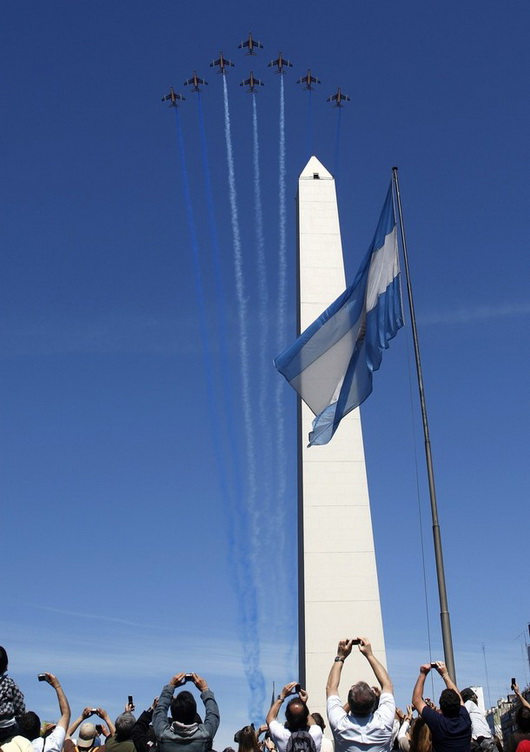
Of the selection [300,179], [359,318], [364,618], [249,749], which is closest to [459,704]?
[249,749]

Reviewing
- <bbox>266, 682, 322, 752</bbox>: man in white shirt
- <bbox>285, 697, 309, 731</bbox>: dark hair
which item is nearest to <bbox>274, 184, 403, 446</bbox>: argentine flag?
<bbox>266, 682, 322, 752</bbox>: man in white shirt

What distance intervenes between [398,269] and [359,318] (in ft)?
4.93

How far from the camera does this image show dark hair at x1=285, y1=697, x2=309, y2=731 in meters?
7.13

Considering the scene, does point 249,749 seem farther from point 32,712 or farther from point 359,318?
point 359,318

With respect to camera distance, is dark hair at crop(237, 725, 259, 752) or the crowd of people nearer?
the crowd of people

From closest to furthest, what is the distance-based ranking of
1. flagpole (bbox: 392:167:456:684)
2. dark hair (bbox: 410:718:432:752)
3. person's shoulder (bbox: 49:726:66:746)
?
dark hair (bbox: 410:718:432:752), person's shoulder (bbox: 49:726:66:746), flagpole (bbox: 392:167:456:684)

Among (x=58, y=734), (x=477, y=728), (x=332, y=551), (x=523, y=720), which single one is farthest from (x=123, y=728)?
(x=332, y=551)

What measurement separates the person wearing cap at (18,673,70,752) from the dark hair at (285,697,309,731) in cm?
176

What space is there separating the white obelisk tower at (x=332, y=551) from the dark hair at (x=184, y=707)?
15.7 metres

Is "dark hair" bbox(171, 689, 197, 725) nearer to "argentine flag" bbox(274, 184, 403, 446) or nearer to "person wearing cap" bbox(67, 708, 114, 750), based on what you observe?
"person wearing cap" bbox(67, 708, 114, 750)

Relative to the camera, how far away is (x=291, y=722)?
23.5 feet

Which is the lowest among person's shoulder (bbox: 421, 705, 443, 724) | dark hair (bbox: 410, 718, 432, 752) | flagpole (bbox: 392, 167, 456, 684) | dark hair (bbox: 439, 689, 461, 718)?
dark hair (bbox: 410, 718, 432, 752)

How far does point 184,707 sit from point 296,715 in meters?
1.07

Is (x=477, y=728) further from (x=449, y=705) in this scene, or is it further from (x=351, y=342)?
(x=351, y=342)
